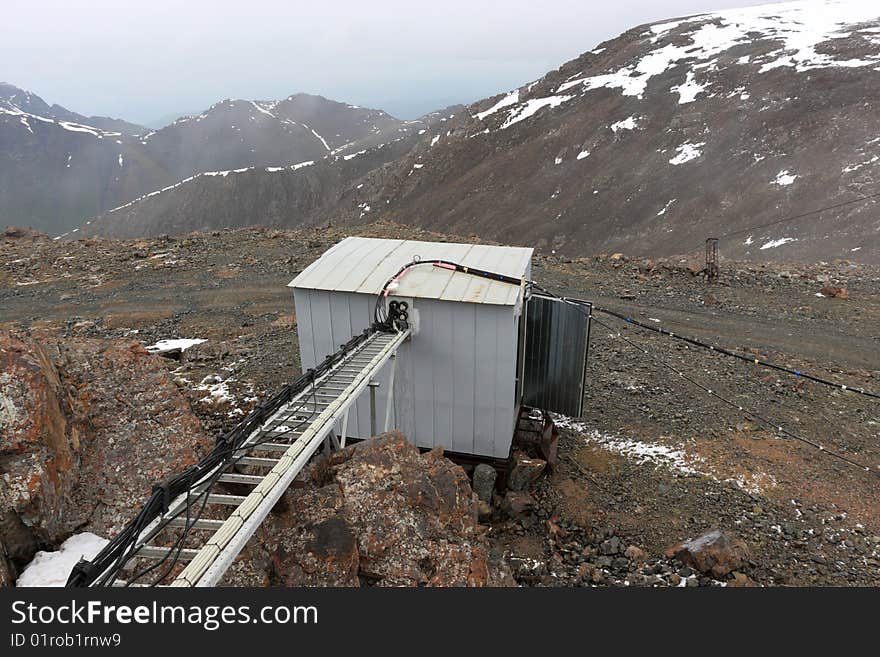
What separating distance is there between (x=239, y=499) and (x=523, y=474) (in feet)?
25.0

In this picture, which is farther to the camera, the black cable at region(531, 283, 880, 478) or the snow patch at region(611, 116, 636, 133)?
the snow patch at region(611, 116, 636, 133)

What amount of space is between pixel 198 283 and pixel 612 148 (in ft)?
162

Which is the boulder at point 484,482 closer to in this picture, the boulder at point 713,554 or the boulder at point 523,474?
the boulder at point 523,474

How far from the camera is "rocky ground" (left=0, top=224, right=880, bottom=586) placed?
32.0 ft

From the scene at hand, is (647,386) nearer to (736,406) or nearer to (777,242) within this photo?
(736,406)

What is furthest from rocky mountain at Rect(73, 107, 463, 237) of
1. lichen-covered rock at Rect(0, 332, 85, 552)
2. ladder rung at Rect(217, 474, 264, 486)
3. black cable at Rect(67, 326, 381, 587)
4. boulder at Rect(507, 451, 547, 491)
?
ladder rung at Rect(217, 474, 264, 486)

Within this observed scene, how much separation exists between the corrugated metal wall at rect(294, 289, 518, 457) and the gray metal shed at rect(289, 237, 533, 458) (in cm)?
2

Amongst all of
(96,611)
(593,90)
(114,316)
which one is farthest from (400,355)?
(593,90)

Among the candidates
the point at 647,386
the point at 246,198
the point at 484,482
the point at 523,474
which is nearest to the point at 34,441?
the point at 484,482

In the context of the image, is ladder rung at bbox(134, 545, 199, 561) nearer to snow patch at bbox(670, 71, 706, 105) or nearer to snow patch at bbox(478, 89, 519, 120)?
snow patch at bbox(670, 71, 706, 105)

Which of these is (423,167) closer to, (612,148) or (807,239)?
(612,148)

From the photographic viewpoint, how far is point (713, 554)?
8.92 m

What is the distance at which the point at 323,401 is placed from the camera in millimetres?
7590

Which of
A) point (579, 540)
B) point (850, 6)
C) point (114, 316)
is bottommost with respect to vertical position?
point (579, 540)
